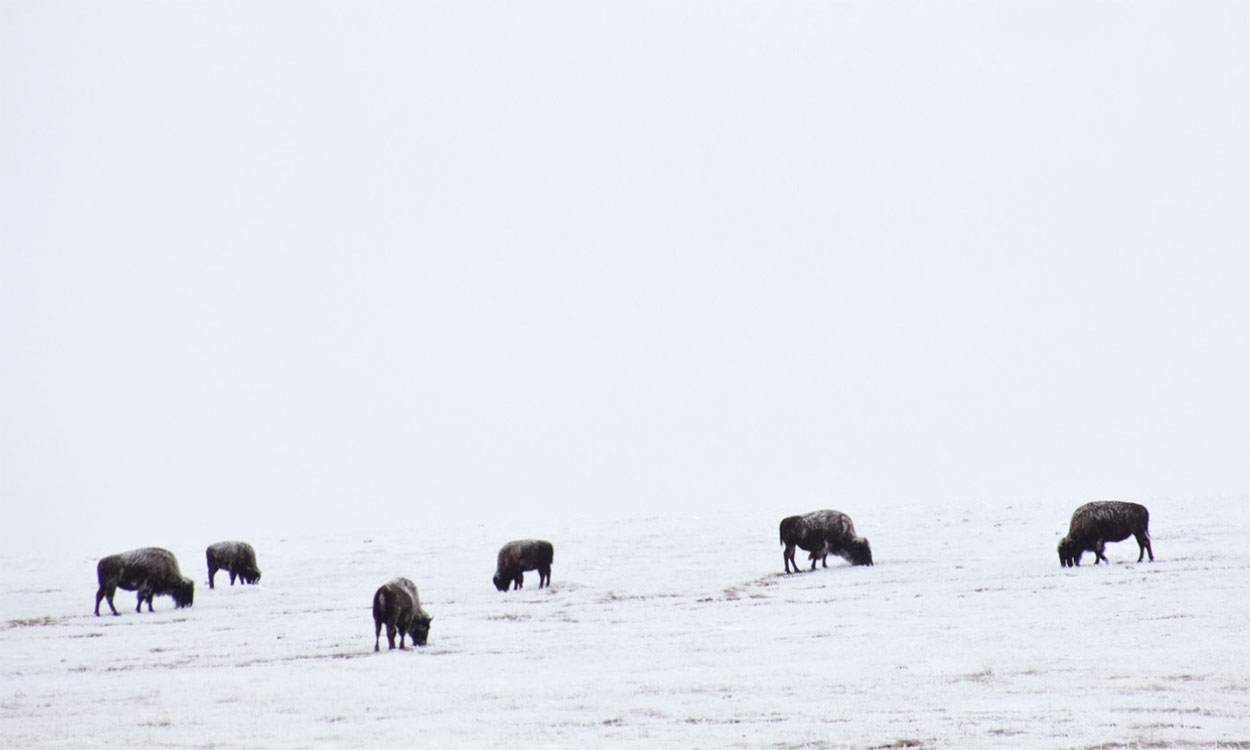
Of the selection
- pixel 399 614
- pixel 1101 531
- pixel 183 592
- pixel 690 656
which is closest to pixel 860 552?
pixel 1101 531

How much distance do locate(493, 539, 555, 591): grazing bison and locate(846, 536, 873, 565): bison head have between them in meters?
8.60

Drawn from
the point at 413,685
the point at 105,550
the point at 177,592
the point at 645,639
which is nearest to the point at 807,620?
the point at 645,639

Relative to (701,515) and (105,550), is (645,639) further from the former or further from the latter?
(105,550)

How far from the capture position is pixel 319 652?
23125 millimetres

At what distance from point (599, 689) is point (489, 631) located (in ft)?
25.2

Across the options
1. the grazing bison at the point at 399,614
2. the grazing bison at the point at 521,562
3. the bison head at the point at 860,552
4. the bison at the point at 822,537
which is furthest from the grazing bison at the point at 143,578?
the bison head at the point at 860,552

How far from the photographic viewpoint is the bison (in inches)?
1357

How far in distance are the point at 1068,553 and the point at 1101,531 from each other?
1.10 m

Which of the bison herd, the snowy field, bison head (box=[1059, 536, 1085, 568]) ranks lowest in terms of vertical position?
the snowy field

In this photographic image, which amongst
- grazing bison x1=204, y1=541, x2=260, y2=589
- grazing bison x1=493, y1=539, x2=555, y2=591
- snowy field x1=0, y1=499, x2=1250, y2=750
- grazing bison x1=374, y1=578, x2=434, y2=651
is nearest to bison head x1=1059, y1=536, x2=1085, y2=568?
snowy field x1=0, y1=499, x2=1250, y2=750

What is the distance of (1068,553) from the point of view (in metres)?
30.7

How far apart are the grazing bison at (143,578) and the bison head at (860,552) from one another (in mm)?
18281

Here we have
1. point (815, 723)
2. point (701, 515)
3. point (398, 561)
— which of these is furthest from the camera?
point (701, 515)

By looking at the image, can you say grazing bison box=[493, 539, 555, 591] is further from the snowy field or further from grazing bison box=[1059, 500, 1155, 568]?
grazing bison box=[1059, 500, 1155, 568]
